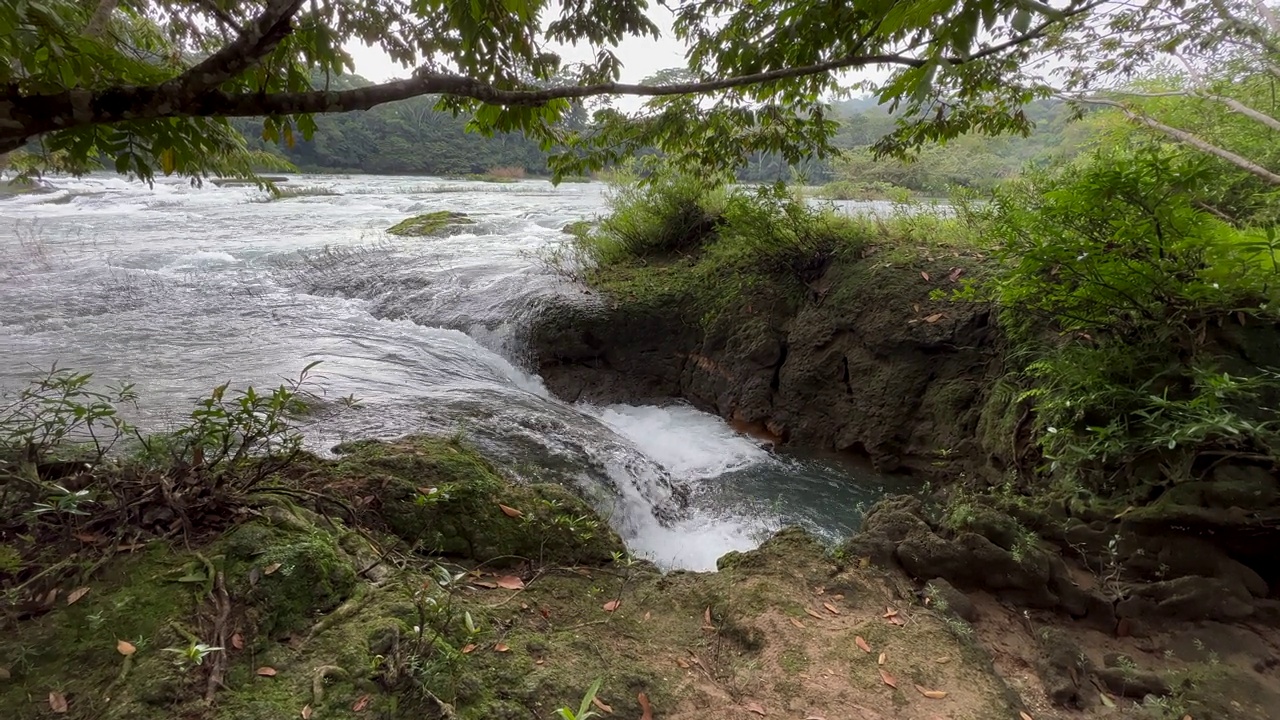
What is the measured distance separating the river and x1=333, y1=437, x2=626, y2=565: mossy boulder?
1233mm

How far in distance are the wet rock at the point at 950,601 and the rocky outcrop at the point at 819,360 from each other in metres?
2.36

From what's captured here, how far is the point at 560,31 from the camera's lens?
3959 mm

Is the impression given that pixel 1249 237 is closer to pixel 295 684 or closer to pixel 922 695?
pixel 922 695

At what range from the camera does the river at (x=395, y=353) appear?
15.4ft

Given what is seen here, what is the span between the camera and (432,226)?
13.5m

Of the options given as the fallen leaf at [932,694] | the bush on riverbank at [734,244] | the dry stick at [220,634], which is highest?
the bush on riverbank at [734,244]

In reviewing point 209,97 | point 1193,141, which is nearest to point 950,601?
point 209,97

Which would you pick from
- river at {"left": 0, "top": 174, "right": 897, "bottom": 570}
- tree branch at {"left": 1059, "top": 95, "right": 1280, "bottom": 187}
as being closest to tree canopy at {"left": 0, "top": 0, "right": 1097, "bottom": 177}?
tree branch at {"left": 1059, "top": 95, "right": 1280, "bottom": 187}

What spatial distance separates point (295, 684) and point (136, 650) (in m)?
0.43

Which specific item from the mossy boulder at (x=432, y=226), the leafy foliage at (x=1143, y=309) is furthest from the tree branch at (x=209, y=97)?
the mossy boulder at (x=432, y=226)

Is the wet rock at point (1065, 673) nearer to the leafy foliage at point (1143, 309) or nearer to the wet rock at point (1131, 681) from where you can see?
the wet rock at point (1131, 681)

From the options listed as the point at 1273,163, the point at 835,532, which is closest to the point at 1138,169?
the point at 835,532

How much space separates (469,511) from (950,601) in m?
2.33

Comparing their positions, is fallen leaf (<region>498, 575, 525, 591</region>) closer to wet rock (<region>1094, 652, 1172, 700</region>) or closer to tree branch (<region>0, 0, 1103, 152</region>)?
tree branch (<region>0, 0, 1103, 152</region>)
